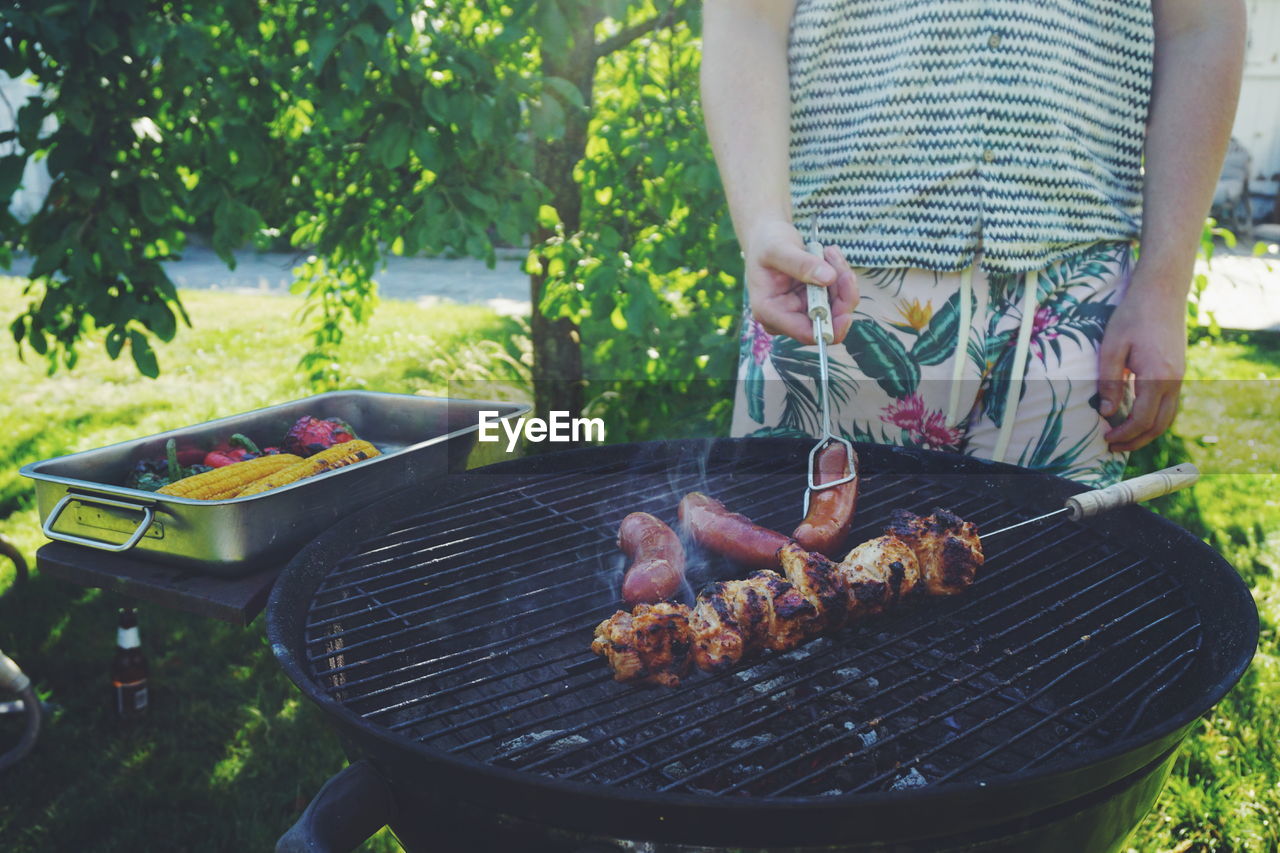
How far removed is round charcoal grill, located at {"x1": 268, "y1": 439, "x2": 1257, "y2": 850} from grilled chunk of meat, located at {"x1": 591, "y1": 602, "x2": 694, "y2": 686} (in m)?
0.04

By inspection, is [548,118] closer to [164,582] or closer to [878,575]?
[164,582]

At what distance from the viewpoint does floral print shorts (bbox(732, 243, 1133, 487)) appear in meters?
2.09

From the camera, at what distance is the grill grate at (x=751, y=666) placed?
1.44 metres

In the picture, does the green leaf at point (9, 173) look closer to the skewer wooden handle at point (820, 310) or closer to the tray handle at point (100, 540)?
the tray handle at point (100, 540)

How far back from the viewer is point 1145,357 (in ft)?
6.55

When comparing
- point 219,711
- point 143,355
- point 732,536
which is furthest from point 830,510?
point 143,355

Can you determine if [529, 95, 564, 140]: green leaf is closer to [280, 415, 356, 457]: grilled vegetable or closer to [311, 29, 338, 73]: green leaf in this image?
[311, 29, 338, 73]: green leaf

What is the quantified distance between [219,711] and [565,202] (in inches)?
110

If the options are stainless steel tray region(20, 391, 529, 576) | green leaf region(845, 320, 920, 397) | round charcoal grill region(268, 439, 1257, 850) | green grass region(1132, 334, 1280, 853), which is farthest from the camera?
green grass region(1132, 334, 1280, 853)

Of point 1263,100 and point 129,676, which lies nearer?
point 129,676

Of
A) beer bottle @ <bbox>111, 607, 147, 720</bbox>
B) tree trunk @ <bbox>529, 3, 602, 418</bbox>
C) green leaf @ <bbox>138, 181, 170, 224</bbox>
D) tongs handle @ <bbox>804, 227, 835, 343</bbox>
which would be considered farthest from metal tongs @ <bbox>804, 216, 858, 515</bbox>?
green leaf @ <bbox>138, 181, 170, 224</bbox>

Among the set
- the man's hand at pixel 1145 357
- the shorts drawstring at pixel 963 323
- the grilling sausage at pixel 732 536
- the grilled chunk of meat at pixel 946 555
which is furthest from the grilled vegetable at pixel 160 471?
the man's hand at pixel 1145 357

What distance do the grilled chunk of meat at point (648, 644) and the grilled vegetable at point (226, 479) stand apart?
3.29 feet

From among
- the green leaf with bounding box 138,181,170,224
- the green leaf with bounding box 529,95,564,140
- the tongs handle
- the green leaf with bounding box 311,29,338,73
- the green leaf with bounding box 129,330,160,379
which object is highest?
the green leaf with bounding box 311,29,338,73
